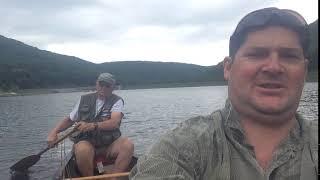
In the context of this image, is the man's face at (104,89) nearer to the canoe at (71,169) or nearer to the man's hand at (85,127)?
the man's hand at (85,127)

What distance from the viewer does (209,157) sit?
1.97 m

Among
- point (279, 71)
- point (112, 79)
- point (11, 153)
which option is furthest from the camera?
point (11, 153)

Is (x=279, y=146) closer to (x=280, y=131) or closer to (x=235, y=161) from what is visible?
(x=280, y=131)

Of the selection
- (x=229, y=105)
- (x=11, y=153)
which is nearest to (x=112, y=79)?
(x=229, y=105)

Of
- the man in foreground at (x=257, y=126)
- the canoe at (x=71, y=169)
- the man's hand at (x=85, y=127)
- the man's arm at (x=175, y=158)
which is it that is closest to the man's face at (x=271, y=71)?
the man in foreground at (x=257, y=126)

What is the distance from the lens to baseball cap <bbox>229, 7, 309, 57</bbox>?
2.06m

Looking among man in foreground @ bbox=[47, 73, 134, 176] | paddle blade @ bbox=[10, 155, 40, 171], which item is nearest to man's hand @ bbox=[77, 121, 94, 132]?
man in foreground @ bbox=[47, 73, 134, 176]

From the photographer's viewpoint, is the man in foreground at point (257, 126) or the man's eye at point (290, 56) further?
the man's eye at point (290, 56)

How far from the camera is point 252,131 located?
2121 mm

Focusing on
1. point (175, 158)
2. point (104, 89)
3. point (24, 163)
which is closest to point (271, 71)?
point (175, 158)

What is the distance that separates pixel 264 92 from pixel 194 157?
461 mm

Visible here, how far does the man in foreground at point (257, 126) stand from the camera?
6.40ft

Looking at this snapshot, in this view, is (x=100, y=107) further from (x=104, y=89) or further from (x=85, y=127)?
(x=85, y=127)

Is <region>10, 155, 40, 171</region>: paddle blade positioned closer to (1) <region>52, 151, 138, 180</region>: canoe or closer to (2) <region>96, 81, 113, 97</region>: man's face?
→ (1) <region>52, 151, 138, 180</region>: canoe
